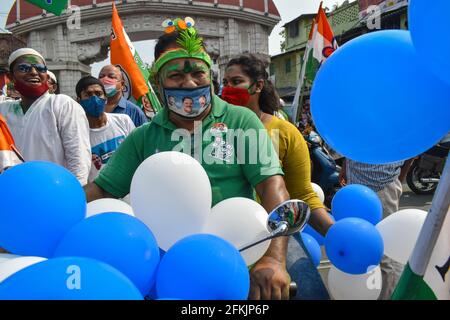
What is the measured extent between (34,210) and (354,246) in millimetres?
1183

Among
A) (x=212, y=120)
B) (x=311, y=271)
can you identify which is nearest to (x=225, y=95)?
(x=212, y=120)

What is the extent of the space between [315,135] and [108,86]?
10.3 feet

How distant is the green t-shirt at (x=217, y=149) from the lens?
5.46 ft

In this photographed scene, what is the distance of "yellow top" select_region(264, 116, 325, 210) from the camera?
2178mm

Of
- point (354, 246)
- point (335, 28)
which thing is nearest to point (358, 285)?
point (354, 246)

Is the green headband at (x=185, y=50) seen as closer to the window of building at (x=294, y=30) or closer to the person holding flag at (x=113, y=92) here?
the person holding flag at (x=113, y=92)

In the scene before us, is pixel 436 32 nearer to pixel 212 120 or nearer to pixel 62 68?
pixel 212 120

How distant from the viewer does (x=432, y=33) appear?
3.20ft

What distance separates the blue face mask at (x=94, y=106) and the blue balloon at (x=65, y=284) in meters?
2.94

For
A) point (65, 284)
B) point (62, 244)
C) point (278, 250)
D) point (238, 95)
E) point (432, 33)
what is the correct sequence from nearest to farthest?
1. point (65, 284)
2. point (432, 33)
3. point (62, 244)
4. point (278, 250)
5. point (238, 95)

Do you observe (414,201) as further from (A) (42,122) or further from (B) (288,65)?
(B) (288,65)

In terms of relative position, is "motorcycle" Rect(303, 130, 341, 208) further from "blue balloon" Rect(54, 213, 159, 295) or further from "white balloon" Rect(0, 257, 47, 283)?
"white balloon" Rect(0, 257, 47, 283)

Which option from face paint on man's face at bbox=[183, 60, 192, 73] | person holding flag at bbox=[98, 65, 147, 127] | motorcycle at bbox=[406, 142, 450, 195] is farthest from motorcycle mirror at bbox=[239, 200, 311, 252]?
motorcycle at bbox=[406, 142, 450, 195]

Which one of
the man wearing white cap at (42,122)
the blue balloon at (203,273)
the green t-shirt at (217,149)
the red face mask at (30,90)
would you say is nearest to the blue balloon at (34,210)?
the blue balloon at (203,273)
